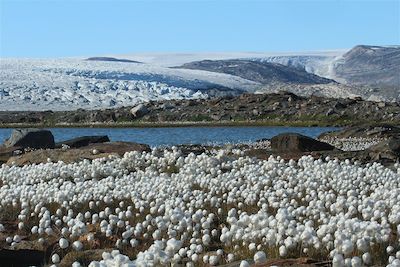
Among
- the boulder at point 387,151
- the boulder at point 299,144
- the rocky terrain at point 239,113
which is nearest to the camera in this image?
the boulder at point 387,151

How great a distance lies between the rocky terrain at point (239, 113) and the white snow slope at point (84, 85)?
47.5ft

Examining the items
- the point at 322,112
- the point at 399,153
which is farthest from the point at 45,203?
the point at 322,112

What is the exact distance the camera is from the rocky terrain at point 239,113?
8812cm

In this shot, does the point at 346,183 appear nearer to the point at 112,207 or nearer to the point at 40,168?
the point at 112,207

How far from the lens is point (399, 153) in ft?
88.1

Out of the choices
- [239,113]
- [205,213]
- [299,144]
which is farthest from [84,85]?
[205,213]

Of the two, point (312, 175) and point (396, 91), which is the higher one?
point (312, 175)

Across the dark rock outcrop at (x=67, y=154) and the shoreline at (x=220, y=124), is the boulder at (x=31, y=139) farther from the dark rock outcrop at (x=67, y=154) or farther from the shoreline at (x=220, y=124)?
the shoreline at (x=220, y=124)

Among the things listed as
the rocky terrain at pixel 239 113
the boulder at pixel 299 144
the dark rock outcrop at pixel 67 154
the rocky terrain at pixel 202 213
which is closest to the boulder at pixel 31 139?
the dark rock outcrop at pixel 67 154

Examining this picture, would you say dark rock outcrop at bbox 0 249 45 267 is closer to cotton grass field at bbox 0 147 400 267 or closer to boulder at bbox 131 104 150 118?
cotton grass field at bbox 0 147 400 267

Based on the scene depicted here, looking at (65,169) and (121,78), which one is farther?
(121,78)

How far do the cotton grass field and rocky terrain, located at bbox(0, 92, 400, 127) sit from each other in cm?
6375

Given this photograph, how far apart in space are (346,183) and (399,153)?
9861 mm

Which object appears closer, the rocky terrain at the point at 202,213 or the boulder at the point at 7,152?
the rocky terrain at the point at 202,213
